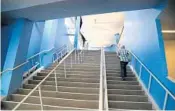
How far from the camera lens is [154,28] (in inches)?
195

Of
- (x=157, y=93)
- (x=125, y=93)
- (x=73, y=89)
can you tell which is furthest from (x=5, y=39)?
(x=157, y=93)

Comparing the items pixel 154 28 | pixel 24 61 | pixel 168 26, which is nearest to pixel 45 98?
pixel 24 61

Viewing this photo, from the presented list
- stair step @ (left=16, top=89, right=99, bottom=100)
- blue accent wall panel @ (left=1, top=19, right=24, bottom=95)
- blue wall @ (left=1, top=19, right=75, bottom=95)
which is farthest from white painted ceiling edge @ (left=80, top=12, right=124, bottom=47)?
stair step @ (left=16, top=89, right=99, bottom=100)

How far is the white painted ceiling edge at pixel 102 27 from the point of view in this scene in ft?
39.6

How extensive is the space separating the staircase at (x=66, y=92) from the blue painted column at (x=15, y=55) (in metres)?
0.25

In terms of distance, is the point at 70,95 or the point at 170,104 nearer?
the point at 170,104

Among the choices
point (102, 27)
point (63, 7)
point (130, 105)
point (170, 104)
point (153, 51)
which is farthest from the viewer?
point (102, 27)

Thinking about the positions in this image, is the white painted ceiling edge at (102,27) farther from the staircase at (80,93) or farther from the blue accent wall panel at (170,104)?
the blue accent wall panel at (170,104)

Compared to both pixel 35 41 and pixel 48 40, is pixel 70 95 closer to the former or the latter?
pixel 35 41

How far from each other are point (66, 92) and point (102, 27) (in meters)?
8.37

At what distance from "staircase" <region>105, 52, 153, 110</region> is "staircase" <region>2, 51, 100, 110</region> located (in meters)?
0.40

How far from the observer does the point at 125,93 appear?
5.55 meters

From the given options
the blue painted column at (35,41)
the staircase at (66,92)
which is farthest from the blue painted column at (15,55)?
the blue painted column at (35,41)

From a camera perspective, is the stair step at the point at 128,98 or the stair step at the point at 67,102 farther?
the stair step at the point at 128,98
